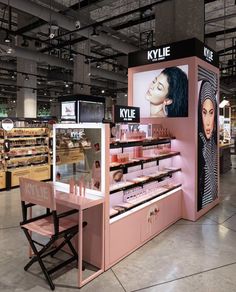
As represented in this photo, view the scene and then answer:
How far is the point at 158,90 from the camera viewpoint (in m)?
5.27

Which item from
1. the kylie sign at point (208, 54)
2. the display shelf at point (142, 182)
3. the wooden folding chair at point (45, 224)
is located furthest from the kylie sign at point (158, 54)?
the wooden folding chair at point (45, 224)

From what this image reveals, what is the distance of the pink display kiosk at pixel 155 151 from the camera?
3.33 m

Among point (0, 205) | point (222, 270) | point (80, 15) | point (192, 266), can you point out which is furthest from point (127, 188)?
point (80, 15)

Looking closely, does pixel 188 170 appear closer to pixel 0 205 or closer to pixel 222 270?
pixel 222 270

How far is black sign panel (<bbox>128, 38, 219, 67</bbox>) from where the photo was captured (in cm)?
475

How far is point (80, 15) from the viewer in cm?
795

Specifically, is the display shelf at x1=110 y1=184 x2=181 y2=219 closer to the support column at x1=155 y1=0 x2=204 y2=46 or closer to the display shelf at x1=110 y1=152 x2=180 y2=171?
the display shelf at x1=110 y1=152 x2=180 y2=171

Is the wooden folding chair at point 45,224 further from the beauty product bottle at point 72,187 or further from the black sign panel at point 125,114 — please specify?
the black sign panel at point 125,114

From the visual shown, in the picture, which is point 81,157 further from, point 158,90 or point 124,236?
point 158,90

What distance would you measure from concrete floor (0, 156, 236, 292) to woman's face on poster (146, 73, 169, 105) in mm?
2288

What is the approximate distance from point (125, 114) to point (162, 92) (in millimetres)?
1518

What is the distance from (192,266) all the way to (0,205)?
4.23 metres

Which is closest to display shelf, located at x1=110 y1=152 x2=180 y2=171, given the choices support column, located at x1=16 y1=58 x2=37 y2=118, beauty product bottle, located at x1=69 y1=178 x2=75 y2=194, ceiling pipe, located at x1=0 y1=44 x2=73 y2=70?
beauty product bottle, located at x1=69 y1=178 x2=75 y2=194

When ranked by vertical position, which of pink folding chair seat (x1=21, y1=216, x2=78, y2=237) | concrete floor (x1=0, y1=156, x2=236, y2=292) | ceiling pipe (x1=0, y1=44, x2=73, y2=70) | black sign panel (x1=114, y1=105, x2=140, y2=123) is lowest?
concrete floor (x1=0, y1=156, x2=236, y2=292)
